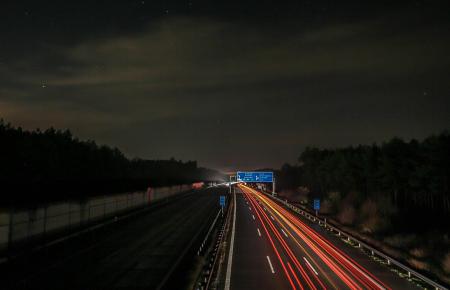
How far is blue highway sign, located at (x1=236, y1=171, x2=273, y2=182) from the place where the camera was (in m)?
99.1

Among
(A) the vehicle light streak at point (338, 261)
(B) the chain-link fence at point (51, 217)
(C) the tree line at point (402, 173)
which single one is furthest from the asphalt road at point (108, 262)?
(C) the tree line at point (402, 173)

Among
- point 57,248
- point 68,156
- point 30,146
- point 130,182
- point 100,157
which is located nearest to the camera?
point 57,248

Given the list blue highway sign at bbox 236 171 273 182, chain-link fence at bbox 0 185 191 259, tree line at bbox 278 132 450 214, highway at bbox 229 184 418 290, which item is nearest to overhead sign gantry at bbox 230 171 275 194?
blue highway sign at bbox 236 171 273 182

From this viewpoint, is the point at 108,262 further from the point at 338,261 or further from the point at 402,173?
the point at 402,173

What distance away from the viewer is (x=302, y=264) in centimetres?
2623

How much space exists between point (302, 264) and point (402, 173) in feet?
173

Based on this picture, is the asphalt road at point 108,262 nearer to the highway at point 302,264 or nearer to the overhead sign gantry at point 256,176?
the highway at point 302,264

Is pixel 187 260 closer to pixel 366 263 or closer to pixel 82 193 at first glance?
pixel 366 263

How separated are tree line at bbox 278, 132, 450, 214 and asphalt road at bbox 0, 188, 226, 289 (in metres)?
35.8

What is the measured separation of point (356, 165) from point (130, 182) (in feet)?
188

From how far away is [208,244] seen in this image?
34844 millimetres

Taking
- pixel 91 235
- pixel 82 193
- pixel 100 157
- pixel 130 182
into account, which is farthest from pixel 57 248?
pixel 100 157

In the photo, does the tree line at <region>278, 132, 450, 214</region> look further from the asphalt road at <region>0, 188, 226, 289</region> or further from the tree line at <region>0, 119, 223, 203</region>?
the tree line at <region>0, 119, 223, 203</region>

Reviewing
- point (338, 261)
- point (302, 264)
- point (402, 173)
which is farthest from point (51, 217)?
point (402, 173)
